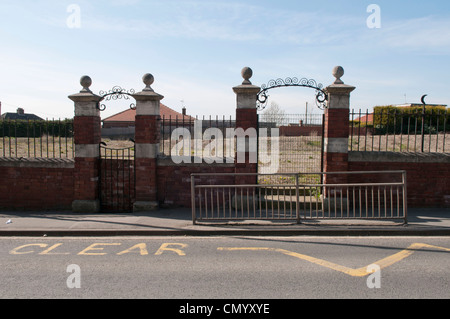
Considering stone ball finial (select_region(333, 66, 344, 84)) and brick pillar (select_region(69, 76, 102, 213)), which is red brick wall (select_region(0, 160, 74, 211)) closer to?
brick pillar (select_region(69, 76, 102, 213))

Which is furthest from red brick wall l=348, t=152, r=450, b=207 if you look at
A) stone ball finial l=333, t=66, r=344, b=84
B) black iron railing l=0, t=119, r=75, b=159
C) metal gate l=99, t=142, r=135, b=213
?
black iron railing l=0, t=119, r=75, b=159

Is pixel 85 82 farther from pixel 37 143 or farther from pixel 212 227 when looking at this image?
pixel 37 143

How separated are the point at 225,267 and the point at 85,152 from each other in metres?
5.62

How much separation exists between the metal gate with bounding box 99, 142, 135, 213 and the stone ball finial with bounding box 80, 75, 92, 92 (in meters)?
1.47

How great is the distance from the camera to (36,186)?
375 inches

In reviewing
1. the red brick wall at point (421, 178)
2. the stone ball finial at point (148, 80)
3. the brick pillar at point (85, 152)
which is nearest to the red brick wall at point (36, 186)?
the brick pillar at point (85, 152)

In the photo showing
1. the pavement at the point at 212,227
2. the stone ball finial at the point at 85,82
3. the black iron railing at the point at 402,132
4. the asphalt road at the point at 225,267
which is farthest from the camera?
the stone ball finial at the point at 85,82

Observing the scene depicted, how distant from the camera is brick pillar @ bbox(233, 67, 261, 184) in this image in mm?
8852

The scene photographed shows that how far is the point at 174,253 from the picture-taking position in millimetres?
6004

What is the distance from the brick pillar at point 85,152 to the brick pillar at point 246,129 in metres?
3.67

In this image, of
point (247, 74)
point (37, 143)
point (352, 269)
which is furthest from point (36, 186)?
point (37, 143)

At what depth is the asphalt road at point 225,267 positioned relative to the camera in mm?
4332

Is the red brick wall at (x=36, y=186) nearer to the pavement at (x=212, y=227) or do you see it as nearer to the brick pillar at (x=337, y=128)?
the pavement at (x=212, y=227)
